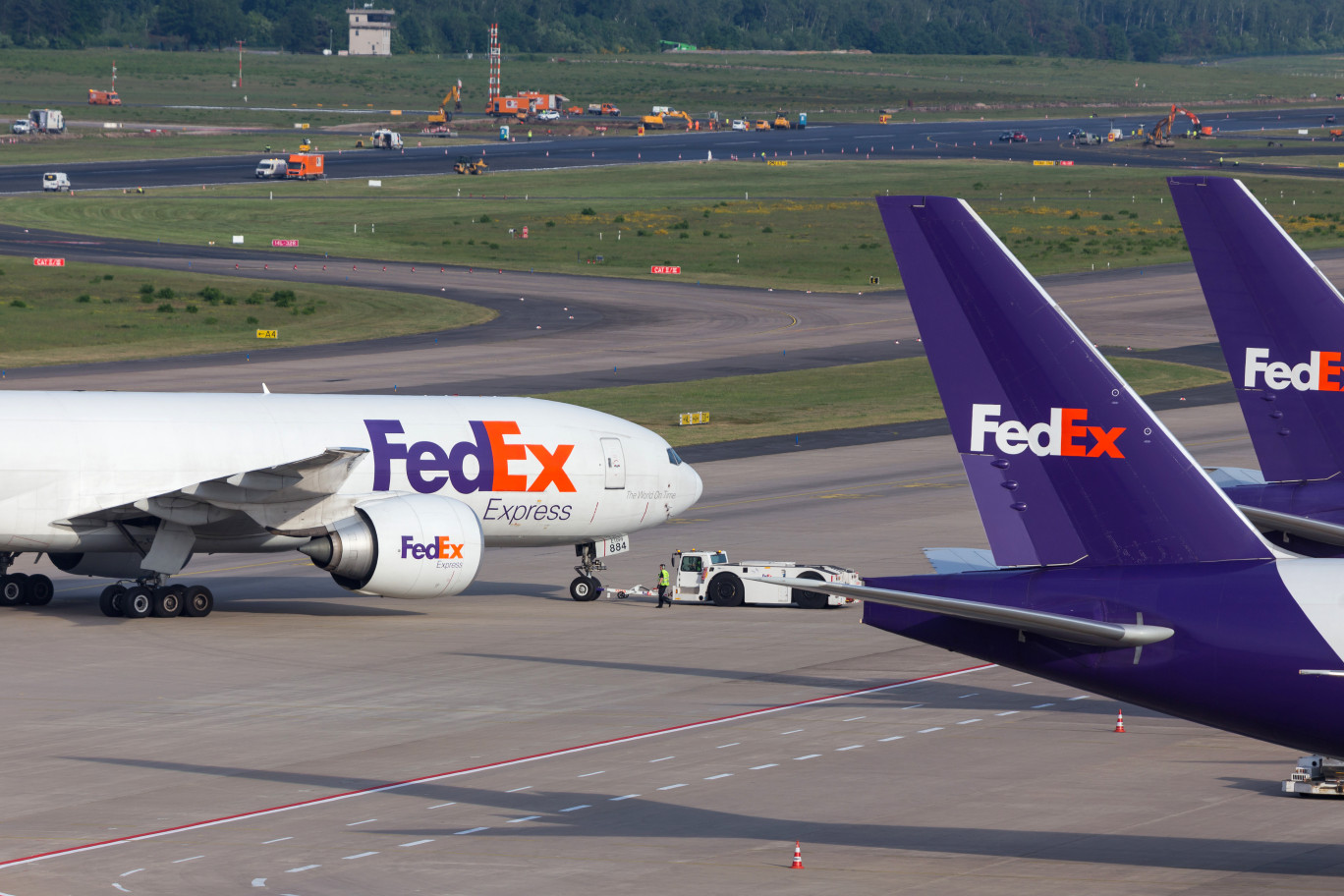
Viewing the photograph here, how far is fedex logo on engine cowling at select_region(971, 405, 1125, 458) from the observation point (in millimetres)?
20703

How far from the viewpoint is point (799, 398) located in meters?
81.5

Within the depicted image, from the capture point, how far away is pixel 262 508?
137ft

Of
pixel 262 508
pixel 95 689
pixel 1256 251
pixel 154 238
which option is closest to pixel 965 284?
pixel 1256 251

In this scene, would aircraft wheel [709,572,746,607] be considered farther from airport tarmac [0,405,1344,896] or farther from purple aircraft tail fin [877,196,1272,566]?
purple aircraft tail fin [877,196,1272,566]

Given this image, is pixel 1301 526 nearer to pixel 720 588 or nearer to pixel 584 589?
pixel 720 588

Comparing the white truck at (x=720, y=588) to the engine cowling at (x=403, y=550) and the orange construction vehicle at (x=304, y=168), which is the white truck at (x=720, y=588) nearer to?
the engine cowling at (x=403, y=550)

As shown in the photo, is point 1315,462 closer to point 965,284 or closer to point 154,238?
point 965,284

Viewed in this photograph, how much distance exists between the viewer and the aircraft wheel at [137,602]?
138ft

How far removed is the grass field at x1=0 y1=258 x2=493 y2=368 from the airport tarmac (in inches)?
1865

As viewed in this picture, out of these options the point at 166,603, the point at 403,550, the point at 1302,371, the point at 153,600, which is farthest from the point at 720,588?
the point at 1302,371

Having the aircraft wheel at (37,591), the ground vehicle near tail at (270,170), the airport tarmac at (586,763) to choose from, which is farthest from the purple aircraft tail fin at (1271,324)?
the ground vehicle near tail at (270,170)

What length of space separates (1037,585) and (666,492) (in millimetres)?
26505

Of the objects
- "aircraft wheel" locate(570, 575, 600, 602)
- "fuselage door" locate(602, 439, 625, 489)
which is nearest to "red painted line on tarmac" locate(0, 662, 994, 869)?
"aircraft wheel" locate(570, 575, 600, 602)

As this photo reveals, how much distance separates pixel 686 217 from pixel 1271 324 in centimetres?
12753
